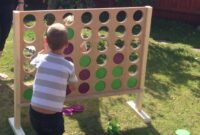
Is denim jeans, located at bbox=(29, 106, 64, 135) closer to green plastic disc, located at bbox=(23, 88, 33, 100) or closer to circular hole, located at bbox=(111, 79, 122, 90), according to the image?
green plastic disc, located at bbox=(23, 88, 33, 100)

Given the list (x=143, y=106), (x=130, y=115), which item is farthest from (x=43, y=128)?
(x=143, y=106)

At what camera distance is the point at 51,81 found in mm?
3416

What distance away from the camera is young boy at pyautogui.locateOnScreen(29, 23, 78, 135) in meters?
3.37

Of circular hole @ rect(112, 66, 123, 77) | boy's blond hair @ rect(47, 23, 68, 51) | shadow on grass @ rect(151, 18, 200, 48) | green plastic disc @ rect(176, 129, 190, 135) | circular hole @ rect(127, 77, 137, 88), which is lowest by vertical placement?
green plastic disc @ rect(176, 129, 190, 135)

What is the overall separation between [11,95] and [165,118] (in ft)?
6.36

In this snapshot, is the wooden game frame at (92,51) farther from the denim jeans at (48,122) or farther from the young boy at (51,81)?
the denim jeans at (48,122)

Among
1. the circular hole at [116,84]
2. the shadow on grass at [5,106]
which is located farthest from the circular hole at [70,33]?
the shadow on grass at [5,106]

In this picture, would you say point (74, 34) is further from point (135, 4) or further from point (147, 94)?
point (135, 4)

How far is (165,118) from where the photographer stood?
495cm

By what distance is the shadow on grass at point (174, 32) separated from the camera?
28.2ft

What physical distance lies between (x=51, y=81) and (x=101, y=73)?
1.15 metres

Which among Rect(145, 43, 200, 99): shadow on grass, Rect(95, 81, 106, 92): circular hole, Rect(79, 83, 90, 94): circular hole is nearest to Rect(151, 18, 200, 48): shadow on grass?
Rect(145, 43, 200, 99): shadow on grass

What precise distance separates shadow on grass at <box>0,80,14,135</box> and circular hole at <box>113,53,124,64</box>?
1350mm

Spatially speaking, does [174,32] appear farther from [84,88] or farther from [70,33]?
[70,33]
